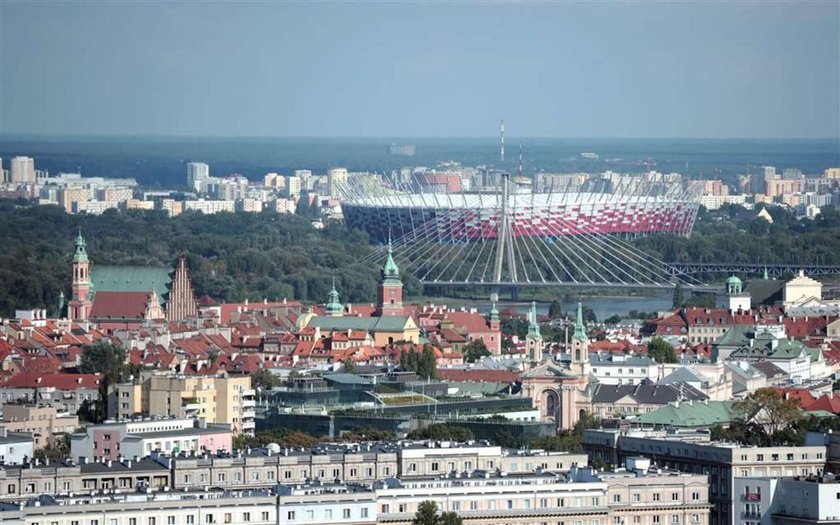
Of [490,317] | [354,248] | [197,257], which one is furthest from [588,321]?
[354,248]

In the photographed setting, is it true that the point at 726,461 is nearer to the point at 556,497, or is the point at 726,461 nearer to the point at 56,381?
the point at 556,497

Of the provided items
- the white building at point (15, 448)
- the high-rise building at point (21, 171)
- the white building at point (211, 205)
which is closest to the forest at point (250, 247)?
the white building at point (211, 205)

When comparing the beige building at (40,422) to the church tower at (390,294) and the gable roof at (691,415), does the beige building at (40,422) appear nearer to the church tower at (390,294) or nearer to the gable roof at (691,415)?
the gable roof at (691,415)

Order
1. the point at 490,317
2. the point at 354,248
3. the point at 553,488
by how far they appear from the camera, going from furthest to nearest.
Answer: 1. the point at 354,248
2. the point at 490,317
3. the point at 553,488

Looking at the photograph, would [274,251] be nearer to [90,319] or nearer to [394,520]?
[90,319]

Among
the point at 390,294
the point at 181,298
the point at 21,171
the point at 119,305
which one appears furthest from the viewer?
the point at 21,171

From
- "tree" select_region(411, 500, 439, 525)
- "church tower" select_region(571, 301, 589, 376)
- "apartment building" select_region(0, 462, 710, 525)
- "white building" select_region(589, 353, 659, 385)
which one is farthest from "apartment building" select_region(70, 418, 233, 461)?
"white building" select_region(589, 353, 659, 385)

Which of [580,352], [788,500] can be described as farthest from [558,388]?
[788,500]

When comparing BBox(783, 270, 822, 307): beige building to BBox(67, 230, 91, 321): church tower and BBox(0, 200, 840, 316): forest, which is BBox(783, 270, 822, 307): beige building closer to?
BBox(0, 200, 840, 316): forest
